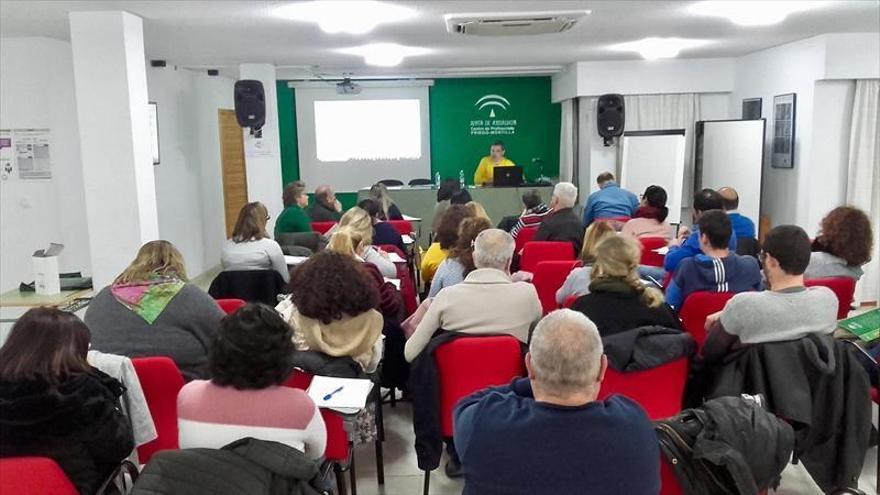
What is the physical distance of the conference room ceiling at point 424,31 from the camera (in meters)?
4.88

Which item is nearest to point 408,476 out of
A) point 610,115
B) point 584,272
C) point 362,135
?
point 584,272

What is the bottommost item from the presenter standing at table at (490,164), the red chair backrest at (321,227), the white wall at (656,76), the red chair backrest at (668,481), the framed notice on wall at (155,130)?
the red chair backrest at (668,481)

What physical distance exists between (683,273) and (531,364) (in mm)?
2284

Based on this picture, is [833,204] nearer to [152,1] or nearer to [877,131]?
[877,131]

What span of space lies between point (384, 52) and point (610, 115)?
318 centimetres

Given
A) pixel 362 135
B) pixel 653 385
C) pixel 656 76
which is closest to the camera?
pixel 653 385

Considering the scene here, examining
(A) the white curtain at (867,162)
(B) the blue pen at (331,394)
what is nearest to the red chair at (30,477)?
(B) the blue pen at (331,394)

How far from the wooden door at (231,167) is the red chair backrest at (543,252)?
601cm

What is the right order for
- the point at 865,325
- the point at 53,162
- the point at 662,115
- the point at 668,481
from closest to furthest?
the point at 668,481 → the point at 865,325 → the point at 53,162 → the point at 662,115

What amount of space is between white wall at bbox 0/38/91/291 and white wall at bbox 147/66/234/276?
1862 millimetres

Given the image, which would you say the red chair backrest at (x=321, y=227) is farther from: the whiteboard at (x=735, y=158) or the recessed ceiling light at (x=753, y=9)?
the whiteboard at (x=735, y=158)

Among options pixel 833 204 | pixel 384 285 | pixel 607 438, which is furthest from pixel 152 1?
pixel 833 204

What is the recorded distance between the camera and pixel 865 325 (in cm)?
314

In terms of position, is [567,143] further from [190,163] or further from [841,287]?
[841,287]
